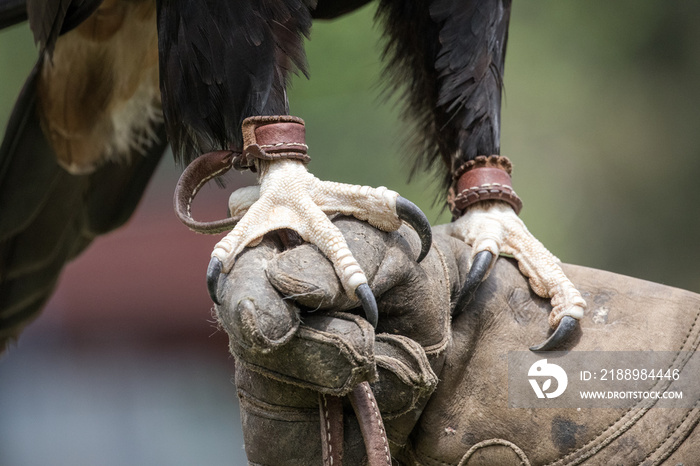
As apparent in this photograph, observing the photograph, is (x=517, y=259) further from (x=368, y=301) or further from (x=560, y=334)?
(x=368, y=301)

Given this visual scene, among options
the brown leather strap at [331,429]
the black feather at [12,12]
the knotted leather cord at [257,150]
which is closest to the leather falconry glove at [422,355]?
the brown leather strap at [331,429]

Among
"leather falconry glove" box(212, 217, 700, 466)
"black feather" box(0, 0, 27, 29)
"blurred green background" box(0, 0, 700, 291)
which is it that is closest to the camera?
"leather falconry glove" box(212, 217, 700, 466)

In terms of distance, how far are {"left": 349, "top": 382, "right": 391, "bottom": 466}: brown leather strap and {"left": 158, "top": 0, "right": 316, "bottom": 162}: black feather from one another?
1.37 ft

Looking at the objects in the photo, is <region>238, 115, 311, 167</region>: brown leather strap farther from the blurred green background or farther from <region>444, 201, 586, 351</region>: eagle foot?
the blurred green background

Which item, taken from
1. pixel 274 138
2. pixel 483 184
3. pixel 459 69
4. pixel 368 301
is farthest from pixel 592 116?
pixel 368 301

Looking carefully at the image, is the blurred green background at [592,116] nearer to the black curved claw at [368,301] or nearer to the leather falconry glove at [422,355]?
the leather falconry glove at [422,355]

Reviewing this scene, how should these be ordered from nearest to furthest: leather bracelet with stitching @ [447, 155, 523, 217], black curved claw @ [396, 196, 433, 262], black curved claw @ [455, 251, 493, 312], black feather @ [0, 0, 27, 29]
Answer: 1. black curved claw @ [396, 196, 433, 262]
2. black curved claw @ [455, 251, 493, 312]
3. leather bracelet with stitching @ [447, 155, 523, 217]
4. black feather @ [0, 0, 27, 29]

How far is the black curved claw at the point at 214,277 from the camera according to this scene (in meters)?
0.78

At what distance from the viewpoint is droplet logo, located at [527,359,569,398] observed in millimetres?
929

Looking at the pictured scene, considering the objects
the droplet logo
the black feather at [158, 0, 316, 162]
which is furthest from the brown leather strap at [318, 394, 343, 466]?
the black feather at [158, 0, 316, 162]

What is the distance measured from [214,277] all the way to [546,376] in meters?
0.43

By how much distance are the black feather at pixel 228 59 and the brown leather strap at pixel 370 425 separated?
417 mm

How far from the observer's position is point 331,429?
806 millimetres

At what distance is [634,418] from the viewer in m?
0.91
